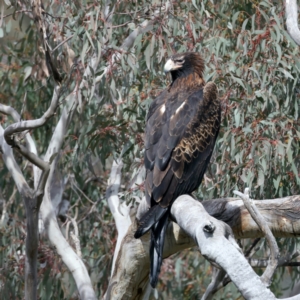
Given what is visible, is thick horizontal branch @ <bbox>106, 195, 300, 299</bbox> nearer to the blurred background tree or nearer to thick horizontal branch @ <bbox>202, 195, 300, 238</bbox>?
thick horizontal branch @ <bbox>202, 195, 300, 238</bbox>

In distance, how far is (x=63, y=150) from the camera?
5422 mm

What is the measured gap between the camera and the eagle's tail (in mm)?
3131

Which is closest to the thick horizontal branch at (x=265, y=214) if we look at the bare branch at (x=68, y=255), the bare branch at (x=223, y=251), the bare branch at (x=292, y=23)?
the bare branch at (x=223, y=251)

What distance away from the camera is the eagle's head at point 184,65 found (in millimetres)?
4129

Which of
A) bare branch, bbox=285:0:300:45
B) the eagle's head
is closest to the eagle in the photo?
the eagle's head

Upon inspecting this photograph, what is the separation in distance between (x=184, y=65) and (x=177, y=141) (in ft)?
2.10

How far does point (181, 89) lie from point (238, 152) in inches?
29.9

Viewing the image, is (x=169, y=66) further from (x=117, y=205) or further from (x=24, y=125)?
(x=117, y=205)

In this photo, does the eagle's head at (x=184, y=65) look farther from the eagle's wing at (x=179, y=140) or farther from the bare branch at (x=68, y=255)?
the bare branch at (x=68, y=255)

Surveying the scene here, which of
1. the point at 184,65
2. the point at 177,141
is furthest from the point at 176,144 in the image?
the point at 184,65

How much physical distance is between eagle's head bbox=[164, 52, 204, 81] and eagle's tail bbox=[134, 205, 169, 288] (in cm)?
110

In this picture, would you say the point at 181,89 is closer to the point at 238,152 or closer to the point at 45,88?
the point at 238,152

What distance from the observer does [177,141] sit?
366 centimetres

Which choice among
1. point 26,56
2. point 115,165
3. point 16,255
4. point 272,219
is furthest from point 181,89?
point 26,56
